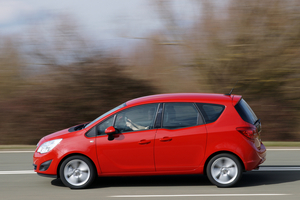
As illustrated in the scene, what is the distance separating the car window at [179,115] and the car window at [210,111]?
114 millimetres

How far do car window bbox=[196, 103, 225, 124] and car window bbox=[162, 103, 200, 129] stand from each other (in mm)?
114

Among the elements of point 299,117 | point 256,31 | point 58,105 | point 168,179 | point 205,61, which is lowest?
point 168,179

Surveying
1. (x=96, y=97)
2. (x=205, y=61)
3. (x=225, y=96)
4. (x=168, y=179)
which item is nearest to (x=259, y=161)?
(x=225, y=96)

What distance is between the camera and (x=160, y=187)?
19.6 ft

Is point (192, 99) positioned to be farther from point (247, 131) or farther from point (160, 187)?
point (160, 187)

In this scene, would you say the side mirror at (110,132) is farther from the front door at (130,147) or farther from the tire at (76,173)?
the tire at (76,173)

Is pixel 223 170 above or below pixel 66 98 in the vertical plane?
below

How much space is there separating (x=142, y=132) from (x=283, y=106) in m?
8.48

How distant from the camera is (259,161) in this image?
589 cm

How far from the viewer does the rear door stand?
5.77m

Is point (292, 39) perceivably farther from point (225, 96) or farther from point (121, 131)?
point (121, 131)

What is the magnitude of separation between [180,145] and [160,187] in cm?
80

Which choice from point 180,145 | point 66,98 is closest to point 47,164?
point 180,145

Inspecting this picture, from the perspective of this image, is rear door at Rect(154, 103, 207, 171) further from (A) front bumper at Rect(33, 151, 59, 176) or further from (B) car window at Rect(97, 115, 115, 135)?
(A) front bumper at Rect(33, 151, 59, 176)
